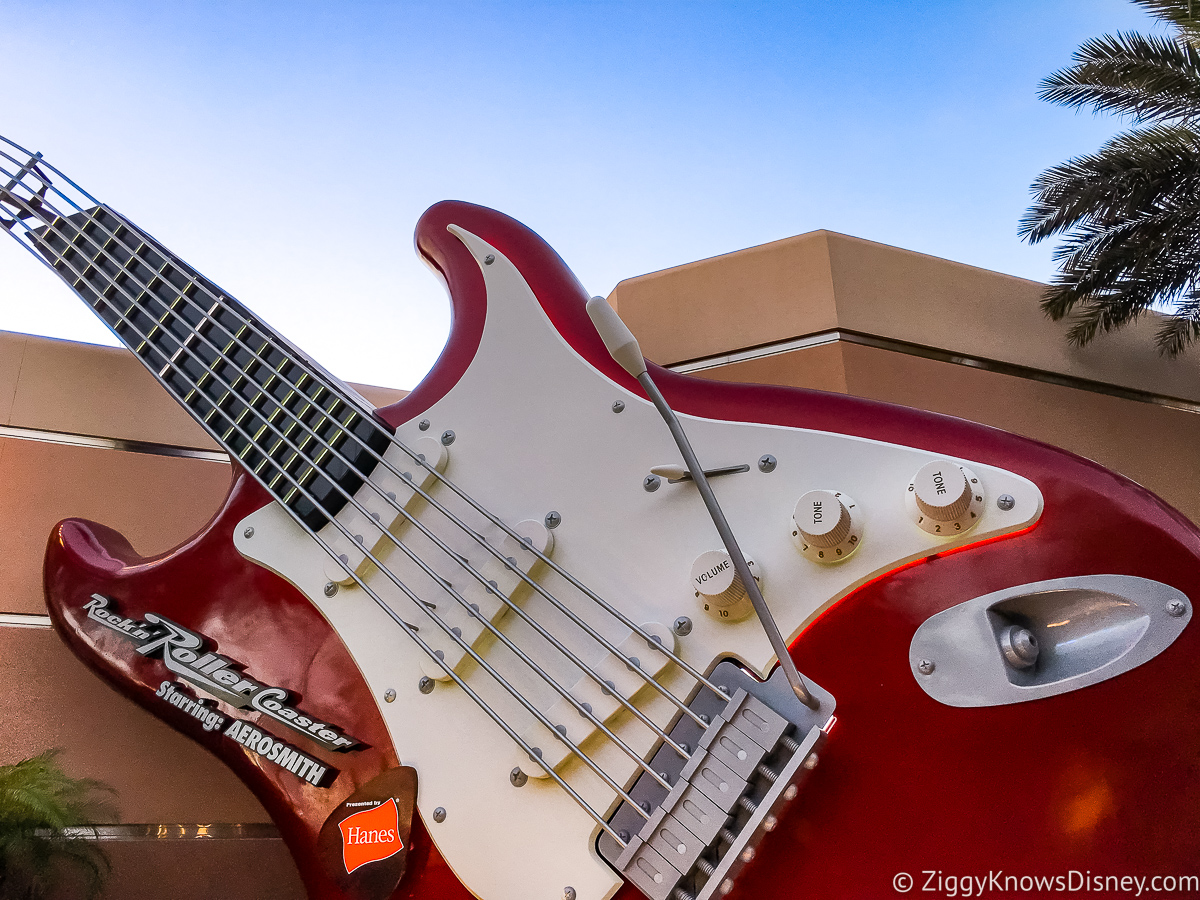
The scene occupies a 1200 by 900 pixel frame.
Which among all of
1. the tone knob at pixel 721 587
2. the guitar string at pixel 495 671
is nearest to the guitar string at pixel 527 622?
the guitar string at pixel 495 671

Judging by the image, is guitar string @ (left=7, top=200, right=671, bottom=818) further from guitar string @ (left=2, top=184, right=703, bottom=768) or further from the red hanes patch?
the red hanes patch

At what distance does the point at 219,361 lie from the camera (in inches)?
113

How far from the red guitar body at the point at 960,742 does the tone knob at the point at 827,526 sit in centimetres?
9

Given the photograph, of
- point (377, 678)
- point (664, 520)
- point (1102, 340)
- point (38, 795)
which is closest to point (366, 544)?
point (377, 678)

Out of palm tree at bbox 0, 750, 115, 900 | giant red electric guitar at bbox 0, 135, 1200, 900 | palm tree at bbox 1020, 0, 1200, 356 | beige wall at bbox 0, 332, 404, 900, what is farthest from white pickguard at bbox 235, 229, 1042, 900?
palm tree at bbox 1020, 0, 1200, 356

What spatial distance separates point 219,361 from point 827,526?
2.12 metres

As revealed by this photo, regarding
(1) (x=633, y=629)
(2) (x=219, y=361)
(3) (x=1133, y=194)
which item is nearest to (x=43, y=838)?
(2) (x=219, y=361)

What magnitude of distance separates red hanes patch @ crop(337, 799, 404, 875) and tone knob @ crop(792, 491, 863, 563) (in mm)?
1055

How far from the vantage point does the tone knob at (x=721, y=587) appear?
168 centimetres

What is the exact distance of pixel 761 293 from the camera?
3732mm

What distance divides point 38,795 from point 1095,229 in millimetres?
4466

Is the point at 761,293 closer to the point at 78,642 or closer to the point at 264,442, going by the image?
the point at 264,442

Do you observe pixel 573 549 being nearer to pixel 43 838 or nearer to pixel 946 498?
pixel 946 498

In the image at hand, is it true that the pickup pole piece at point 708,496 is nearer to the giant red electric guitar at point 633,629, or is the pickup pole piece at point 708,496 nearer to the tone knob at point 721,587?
the giant red electric guitar at point 633,629
